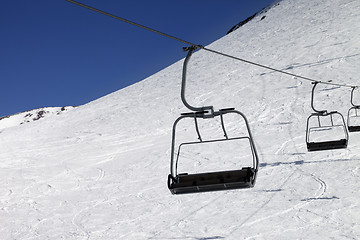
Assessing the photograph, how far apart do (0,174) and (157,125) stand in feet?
28.2

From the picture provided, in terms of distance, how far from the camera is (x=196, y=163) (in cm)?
1419

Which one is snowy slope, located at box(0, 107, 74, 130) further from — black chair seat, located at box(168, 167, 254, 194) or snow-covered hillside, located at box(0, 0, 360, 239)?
black chair seat, located at box(168, 167, 254, 194)

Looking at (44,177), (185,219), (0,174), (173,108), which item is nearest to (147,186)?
(185,219)

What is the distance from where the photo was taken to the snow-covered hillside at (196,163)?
873 cm

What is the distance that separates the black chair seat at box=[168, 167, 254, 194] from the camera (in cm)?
416

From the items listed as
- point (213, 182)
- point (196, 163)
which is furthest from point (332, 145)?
point (196, 163)

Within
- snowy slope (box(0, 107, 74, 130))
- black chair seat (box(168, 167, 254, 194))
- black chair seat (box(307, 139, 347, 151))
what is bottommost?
black chair seat (box(307, 139, 347, 151))

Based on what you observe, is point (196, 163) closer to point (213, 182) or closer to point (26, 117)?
point (213, 182)

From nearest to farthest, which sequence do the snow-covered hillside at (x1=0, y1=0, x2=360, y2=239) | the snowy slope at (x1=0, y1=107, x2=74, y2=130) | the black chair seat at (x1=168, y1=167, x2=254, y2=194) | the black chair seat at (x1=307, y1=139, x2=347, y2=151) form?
the black chair seat at (x1=168, y1=167, x2=254, y2=194), the black chair seat at (x1=307, y1=139, x2=347, y2=151), the snow-covered hillside at (x1=0, y1=0, x2=360, y2=239), the snowy slope at (x1=0, y1=107, x2=74, y2=130)

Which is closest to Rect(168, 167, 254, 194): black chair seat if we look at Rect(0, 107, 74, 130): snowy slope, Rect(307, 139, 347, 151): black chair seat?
Rect(307, 139, 347, 151): black chair seat

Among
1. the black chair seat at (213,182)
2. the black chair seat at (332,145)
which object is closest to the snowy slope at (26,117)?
the black chair seat at (332,145)

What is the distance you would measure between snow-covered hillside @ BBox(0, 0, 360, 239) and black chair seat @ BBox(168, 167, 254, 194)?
12.1 ft

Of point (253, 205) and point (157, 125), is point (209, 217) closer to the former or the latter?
point (253, 205)

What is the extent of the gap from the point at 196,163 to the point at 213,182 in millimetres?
10008
